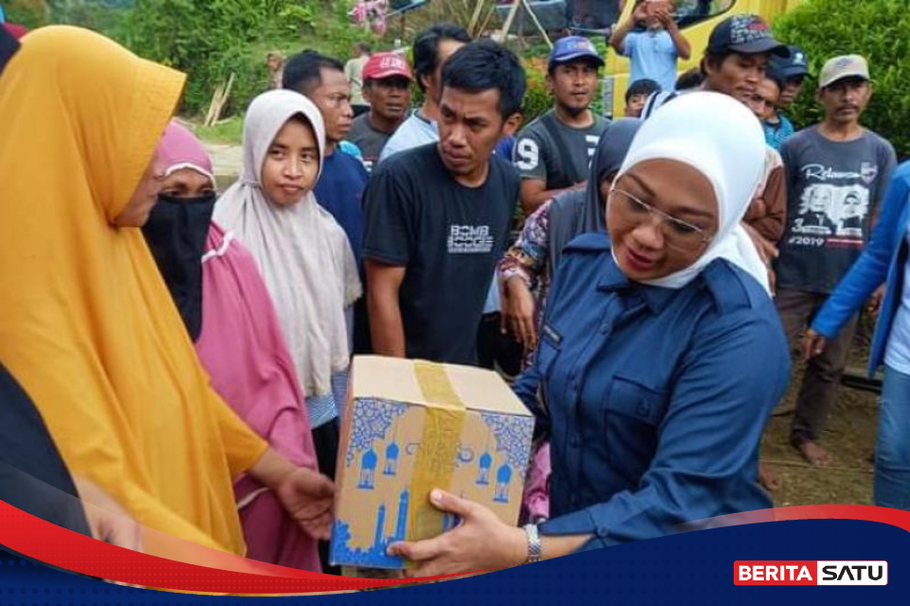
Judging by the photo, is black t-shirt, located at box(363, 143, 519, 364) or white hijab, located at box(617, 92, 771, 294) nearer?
white hijab, located at box(617, 92, 771, 294)

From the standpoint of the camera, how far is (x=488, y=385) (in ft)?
5.13

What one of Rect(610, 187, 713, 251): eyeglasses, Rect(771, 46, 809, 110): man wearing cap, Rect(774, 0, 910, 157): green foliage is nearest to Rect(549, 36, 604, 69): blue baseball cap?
Rect(771, 46, 809, 110): man wearing cap

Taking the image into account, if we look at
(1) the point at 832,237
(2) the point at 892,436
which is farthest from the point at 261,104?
(1) the point at 832,237

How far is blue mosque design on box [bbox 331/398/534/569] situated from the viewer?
1362mm

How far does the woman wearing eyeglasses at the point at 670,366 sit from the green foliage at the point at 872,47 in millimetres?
4063

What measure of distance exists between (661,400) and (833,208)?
3113 millimetres

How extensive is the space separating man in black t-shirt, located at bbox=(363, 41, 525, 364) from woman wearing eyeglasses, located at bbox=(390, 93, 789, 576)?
1.12m

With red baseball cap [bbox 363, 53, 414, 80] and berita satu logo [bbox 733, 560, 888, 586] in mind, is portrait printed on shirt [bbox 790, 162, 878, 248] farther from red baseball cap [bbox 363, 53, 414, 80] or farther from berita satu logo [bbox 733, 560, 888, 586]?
berita satu logo [bbox 733, 560, 888, 586]

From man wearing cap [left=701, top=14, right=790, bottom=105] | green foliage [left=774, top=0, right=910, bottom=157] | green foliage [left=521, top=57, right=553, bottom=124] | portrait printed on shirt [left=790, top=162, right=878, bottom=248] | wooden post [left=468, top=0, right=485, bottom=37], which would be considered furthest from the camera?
wooden post [left=468, top=0, right=485, bottom=37]

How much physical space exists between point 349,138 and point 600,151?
2213 millimetres

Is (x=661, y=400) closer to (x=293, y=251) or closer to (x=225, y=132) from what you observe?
(x=293, y=251)

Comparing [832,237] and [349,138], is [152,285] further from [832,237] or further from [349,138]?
[832,237]

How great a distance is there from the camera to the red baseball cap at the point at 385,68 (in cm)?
413

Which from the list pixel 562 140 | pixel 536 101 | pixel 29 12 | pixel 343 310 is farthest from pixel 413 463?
pixel 536 101
